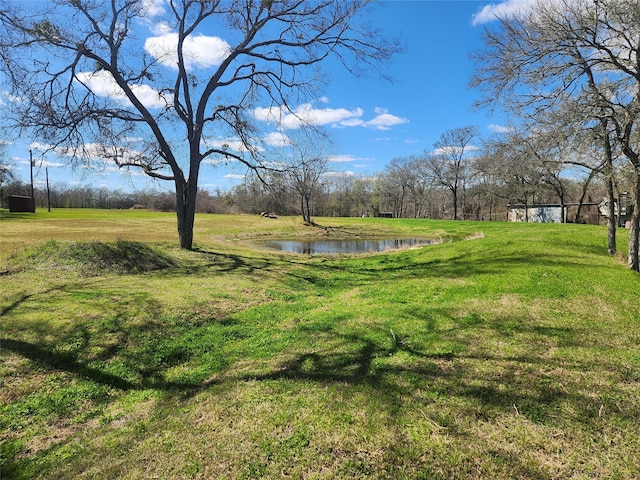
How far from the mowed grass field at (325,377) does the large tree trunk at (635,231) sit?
0.53 meters

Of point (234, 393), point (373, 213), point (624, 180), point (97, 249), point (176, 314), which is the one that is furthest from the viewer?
point (373, 213)

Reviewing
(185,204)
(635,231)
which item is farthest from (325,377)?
(185,204)

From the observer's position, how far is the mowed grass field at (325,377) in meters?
2.74

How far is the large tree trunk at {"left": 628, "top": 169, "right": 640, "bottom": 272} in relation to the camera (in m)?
7.30

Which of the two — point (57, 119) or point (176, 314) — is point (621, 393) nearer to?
point (176, 314)

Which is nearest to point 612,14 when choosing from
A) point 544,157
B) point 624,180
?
point 544,157

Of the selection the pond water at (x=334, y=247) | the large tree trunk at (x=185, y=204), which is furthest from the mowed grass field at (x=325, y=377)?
the pond water at (x=334, y=247)

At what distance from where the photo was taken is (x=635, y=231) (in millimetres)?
7496

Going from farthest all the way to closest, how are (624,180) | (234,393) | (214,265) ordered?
1. (214,265)
2. (624,180)
3. (234,393)

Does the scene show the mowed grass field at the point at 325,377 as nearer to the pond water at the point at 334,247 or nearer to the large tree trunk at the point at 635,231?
the large tree trunk at the point at 635,231

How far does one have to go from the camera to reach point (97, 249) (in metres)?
9.88

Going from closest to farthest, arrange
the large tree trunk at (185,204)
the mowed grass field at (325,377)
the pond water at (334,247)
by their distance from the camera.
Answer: the mowed grass field at (325,377), the large tree trunk at (185,204), the pond water at (334,247)

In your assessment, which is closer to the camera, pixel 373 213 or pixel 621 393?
pixel 621 393

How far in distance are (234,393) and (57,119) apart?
11346mm
